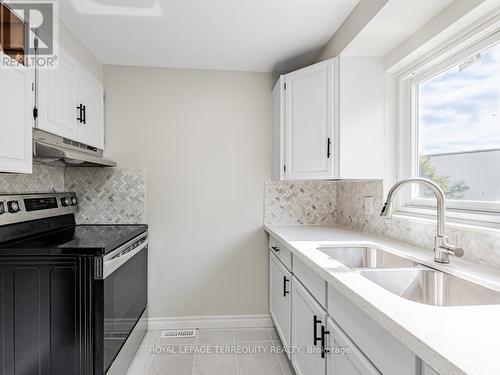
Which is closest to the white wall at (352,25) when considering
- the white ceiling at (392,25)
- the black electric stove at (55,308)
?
the white ceiling at (392,25)

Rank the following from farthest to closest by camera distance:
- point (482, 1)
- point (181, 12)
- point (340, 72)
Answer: point (340, 72) → point (181, 12) → point (482, 1)

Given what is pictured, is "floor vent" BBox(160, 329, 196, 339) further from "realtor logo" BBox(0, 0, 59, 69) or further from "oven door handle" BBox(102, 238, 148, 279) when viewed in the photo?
"realtor logo" BBox(0, 0, 59, 69)

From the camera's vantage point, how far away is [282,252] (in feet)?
7.34

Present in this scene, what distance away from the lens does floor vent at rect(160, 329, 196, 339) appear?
2545 millimetres

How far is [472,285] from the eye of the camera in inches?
45.6

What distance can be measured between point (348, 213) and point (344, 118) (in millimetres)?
864

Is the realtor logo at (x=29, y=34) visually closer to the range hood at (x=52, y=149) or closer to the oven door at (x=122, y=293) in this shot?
the range hood at (x=52, y=149)

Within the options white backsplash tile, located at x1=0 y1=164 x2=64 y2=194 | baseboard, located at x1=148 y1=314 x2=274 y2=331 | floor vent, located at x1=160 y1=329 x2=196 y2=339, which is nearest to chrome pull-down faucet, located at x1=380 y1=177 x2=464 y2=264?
baseboard, located at x1=148 y1=314 x2=274 y2=331

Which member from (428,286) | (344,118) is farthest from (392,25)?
(428,286)

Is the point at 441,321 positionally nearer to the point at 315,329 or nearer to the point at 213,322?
the point at 315,329

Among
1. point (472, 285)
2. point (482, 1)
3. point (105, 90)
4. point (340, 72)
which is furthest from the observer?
point (105, 90)

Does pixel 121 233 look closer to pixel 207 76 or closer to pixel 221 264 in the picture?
pixel 221 264

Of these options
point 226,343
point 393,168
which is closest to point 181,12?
point 393,168

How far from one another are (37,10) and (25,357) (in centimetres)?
184
